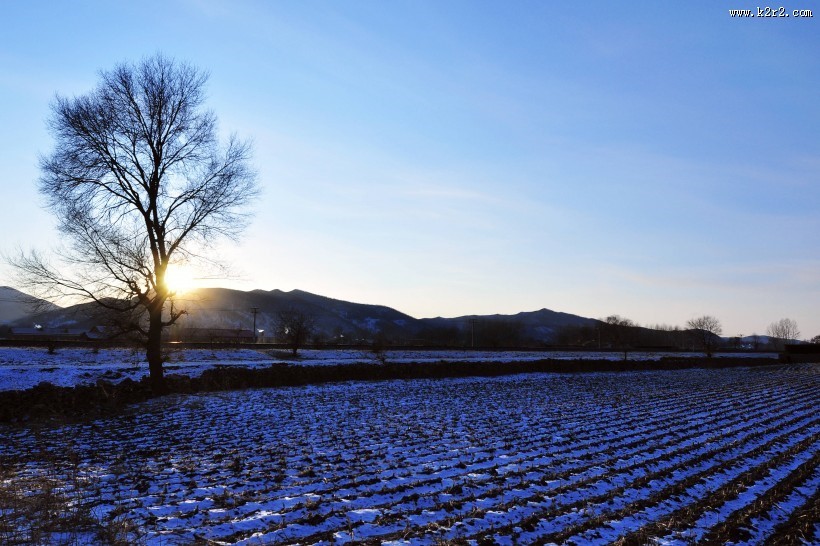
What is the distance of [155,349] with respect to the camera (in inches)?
1033

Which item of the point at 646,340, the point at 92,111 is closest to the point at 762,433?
the point at 92,111

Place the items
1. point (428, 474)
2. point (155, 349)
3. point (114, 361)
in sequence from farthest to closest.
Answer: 1. point (114, 361)
2. point (155, 349)
3. point (428, 474)

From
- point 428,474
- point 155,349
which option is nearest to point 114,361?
point 155,349

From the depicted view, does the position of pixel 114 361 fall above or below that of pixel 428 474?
above

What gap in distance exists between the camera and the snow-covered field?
328 inches

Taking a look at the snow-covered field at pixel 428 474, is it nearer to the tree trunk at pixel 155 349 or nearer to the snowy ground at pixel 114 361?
the tree trunk at pixel 155 349

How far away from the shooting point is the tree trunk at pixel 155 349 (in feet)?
85.3

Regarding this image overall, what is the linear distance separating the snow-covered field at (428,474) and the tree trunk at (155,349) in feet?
15.3

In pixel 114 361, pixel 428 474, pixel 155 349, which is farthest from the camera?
pixel 114 361

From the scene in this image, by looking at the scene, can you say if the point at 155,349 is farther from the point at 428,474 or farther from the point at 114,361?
the point at 428,474

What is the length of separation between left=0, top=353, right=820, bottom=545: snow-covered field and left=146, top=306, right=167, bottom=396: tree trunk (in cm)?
466

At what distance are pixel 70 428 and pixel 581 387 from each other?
90.3 ft

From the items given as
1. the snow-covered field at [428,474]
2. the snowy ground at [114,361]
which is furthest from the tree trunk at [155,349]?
the snow-covered field at [428,474]

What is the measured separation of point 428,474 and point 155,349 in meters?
19.0
